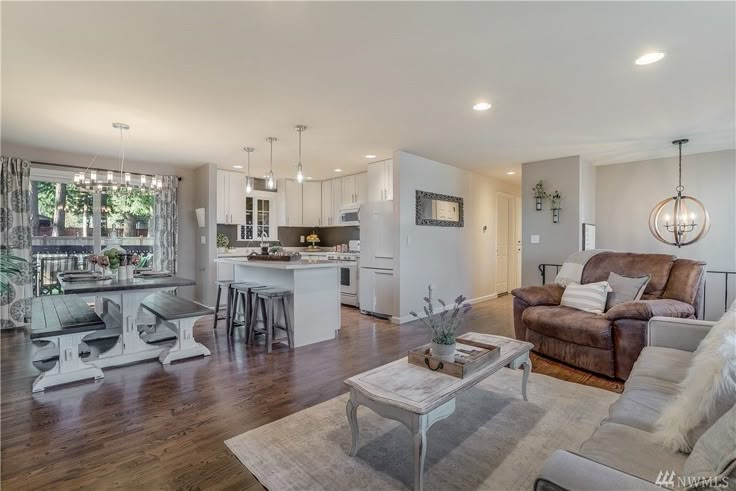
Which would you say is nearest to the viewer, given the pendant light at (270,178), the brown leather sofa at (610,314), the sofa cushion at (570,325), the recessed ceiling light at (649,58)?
the recessed ceiling light at (649,58)

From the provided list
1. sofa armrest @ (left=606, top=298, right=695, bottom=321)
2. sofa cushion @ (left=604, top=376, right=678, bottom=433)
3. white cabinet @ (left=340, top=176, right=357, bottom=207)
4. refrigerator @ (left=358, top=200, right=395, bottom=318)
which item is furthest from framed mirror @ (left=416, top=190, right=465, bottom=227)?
sofa cushion @ (left=604, top=376, right=678, bottom=433)

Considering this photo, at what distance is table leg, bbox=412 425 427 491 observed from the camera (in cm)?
156

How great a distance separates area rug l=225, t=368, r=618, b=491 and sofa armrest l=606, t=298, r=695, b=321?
67 cm

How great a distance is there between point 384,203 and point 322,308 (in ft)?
6.41

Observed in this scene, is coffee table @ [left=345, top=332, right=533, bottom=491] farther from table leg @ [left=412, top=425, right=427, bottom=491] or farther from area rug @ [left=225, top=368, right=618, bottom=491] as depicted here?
area rug @ [left=225, top=368, right=618, bottom=491]

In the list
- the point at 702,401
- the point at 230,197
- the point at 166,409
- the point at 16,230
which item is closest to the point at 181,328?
the point at 166,409

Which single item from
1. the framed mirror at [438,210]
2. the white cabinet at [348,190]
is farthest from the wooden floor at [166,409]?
the white cabinet at [348,190]

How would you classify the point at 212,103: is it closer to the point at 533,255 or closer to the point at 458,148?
the point at 458,148

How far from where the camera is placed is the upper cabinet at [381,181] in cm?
543

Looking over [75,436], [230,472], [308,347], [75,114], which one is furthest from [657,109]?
[75,114]

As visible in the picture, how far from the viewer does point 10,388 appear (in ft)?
9.21

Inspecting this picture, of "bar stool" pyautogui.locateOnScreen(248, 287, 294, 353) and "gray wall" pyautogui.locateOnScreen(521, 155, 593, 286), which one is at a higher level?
"gray wall" pyautogui.locateOnScreen(521, 155, 593, 286)

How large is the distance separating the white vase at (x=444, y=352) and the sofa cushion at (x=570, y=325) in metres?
1.77

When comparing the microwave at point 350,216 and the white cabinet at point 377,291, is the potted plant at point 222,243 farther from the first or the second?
the white cabinet at point 377,291
